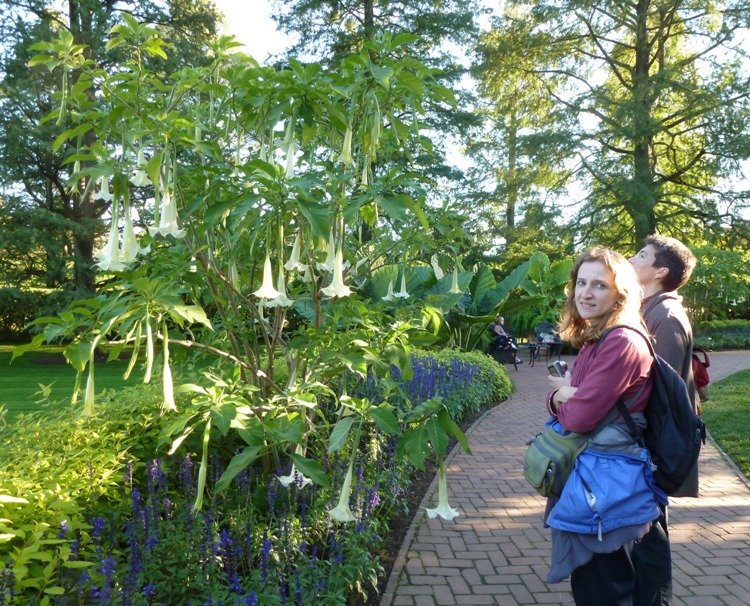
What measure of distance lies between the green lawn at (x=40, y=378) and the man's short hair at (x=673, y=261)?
6192mm

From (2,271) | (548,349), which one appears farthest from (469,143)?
(2,271)

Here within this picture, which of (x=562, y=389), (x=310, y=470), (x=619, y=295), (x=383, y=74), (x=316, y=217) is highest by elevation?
(x=383, y=74)

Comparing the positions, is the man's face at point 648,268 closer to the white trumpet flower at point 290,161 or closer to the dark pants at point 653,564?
the dark pants at point 653,564

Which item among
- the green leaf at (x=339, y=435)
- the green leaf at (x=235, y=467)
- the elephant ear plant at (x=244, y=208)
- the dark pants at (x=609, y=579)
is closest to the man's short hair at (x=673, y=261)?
the elephant ear plant at (x=244, y=208)

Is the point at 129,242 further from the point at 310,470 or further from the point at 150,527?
the point at 150,527

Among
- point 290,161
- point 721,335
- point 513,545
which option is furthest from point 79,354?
point 721,335

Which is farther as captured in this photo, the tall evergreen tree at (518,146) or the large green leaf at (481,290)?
the tall evergreen tree at (518,146)

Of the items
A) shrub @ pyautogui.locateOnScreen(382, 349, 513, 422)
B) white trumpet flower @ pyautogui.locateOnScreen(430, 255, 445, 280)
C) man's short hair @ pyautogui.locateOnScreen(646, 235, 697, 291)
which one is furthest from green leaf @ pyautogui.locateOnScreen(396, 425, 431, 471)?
shrub @ pyautogui.locateOnScreen(382, 349, 513, 422)

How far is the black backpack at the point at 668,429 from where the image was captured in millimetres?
2070

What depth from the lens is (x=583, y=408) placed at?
2062 mm

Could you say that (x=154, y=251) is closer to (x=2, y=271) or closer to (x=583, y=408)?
(x=583, y=408)

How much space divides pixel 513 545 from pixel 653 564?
1409 millimetres

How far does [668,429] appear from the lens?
2.09 metres

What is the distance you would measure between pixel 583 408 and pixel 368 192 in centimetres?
113
